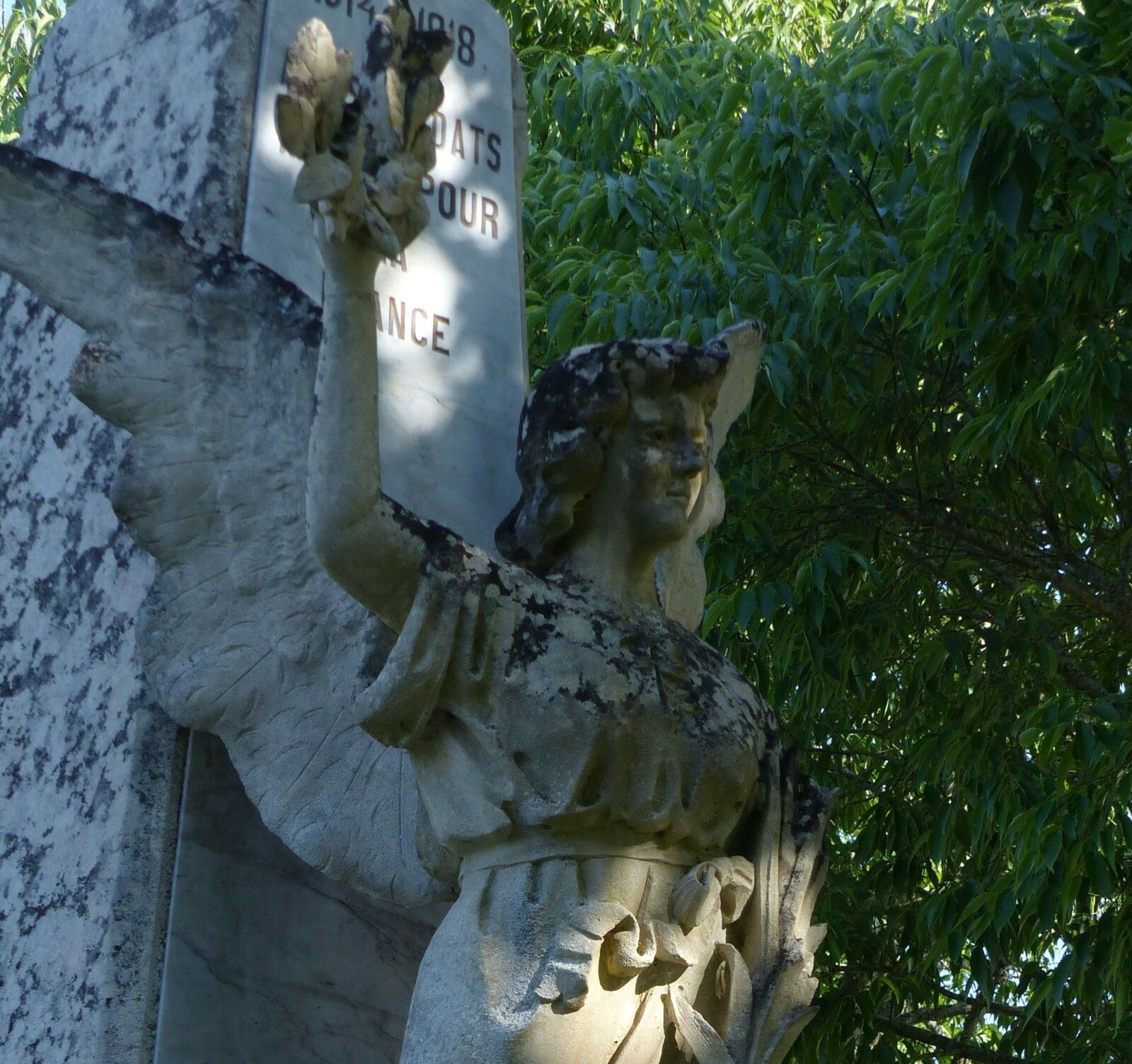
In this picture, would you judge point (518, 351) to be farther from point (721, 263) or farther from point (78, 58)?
point (721, 263)

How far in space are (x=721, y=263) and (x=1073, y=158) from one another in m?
1.40

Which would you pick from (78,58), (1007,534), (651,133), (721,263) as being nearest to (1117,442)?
(1007,534)

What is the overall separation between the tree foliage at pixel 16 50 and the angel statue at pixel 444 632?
6.35 m

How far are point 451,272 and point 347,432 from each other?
1.55 m

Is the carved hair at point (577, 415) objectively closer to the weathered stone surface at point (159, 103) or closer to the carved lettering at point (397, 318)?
the carved lettering at point (397, 318)

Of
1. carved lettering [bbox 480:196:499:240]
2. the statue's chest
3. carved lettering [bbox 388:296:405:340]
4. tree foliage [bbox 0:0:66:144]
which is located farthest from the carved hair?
tree foliage [bbox 0:0:66:144]

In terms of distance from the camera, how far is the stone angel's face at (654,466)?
3447 mm

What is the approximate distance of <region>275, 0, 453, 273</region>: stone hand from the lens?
2.92 m

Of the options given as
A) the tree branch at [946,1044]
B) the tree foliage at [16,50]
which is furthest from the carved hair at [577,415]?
the tree foliage at [16,50]

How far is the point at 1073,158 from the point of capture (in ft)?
17.8

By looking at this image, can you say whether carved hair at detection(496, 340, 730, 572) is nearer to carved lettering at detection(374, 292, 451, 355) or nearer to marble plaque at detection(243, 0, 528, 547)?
marble plaque at detection(243, 0, 528, 547)

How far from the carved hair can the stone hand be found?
48cm

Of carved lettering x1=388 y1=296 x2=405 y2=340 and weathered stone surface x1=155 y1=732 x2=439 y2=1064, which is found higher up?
carved lettering x1=388 y1=296 x2=405 y2=340

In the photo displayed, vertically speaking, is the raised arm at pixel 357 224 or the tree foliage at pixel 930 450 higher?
the raised arm at pixel 357 224
